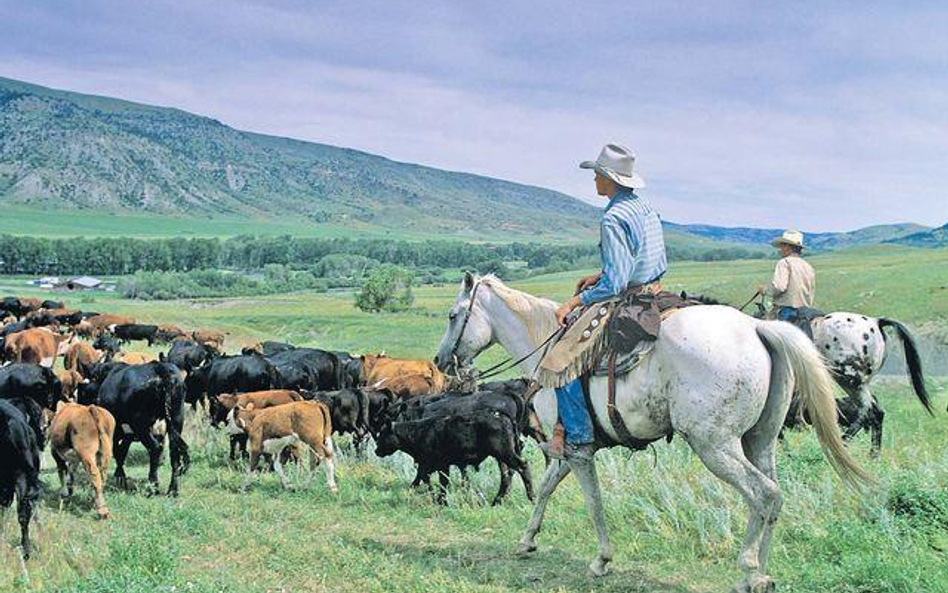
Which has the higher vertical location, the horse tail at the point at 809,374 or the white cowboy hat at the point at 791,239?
the white cowboy hat at the point at 791,239

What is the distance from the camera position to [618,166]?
7445mm

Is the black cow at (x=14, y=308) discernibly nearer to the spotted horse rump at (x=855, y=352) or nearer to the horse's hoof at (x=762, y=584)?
the spotted horse rump at (x=855, y=352)

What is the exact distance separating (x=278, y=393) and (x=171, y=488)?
255cm

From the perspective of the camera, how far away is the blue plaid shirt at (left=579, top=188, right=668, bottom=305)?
7.12 metres

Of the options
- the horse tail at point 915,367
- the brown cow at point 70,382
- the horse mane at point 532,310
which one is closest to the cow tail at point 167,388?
the brown cow at point 70,382

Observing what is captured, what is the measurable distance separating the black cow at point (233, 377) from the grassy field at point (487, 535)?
3934mm

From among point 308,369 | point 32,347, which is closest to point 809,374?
point 308,369

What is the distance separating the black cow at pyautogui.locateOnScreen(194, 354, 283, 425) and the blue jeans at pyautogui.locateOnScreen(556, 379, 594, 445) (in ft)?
32.1

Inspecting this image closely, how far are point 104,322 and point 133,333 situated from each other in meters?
2.34

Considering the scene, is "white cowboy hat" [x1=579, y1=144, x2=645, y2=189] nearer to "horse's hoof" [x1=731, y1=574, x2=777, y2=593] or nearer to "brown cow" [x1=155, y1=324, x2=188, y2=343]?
"horse's hoof" [x1=731, y1=574, x2=777, y2=593]

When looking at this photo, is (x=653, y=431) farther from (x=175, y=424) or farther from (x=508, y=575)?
(x=175, y=424)

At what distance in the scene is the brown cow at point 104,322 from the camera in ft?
119

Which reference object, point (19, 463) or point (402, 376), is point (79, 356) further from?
point (19, 463)

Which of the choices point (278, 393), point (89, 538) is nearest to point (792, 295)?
point (278, 393)
